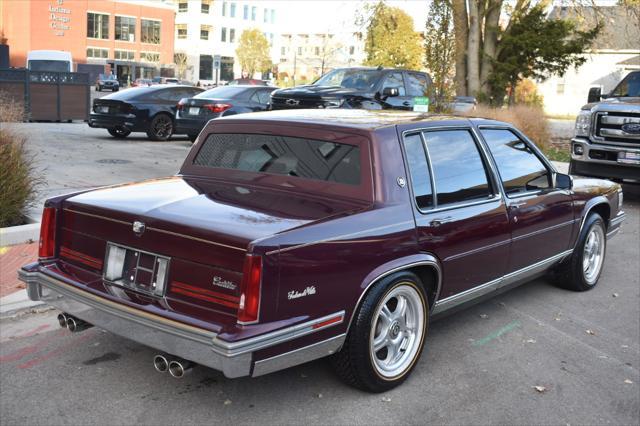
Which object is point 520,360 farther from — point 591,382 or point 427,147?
point 427,147

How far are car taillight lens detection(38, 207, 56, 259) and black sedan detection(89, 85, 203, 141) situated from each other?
43.4 feet

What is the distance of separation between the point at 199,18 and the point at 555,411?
101 meters

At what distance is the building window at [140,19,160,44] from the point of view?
86.0 metres

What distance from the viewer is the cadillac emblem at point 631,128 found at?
38.1 feet

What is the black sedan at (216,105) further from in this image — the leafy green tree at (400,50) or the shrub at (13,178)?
the leafy green tree at (400,50)

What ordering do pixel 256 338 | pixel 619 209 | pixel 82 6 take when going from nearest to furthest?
1. pixel 256 338
2. pixel 619 209
3. pixel 82 6

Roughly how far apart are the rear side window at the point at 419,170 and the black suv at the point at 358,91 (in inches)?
358

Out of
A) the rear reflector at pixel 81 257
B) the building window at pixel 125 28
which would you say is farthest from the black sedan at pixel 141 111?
the building window at pixel 125 28

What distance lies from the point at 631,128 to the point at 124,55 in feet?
264

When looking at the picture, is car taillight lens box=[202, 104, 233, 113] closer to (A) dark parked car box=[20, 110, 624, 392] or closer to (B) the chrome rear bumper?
(A) dark parked car box=[20, 110, 624, 392]

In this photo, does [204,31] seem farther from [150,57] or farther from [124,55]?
[124,55]

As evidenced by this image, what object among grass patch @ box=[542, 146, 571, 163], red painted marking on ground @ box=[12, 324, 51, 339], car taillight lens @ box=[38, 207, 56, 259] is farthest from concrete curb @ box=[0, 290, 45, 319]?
grass patch @ box=[542, 146, 571, 163]

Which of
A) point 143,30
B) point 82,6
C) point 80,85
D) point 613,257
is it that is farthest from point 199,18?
point 613,257

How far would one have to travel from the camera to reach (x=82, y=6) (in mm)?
78938
